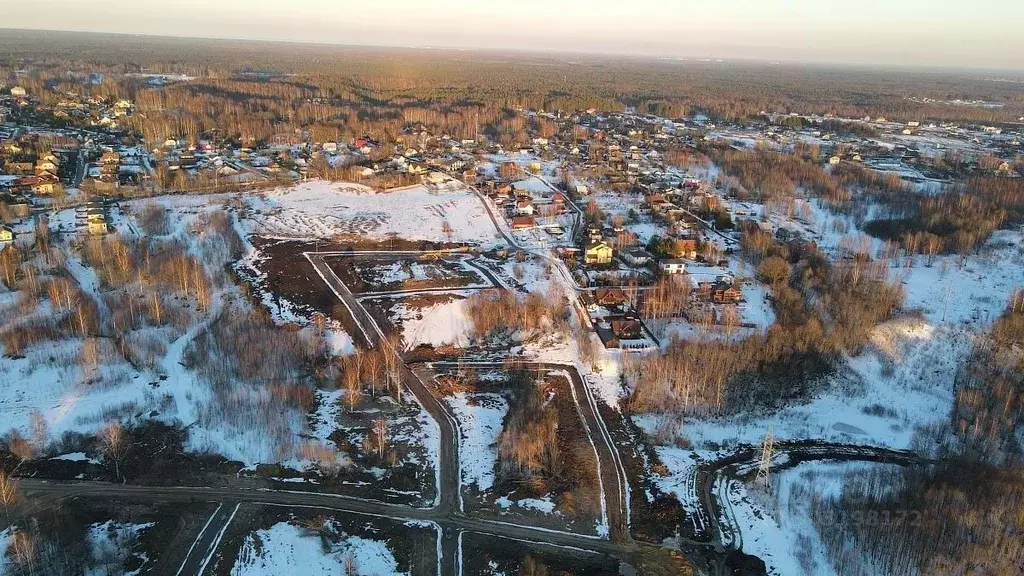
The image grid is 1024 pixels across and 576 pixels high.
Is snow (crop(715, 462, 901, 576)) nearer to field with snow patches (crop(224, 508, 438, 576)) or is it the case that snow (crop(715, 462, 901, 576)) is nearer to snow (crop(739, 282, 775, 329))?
field with snow patches (crop(224, 508, 438, 576))

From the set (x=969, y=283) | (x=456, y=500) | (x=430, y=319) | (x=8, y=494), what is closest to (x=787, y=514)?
(x=456, y=500)

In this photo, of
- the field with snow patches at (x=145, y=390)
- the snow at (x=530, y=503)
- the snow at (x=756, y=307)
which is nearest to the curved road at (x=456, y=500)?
the snow at (x=530, y=503)

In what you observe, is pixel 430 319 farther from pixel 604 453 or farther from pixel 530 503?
pixel 530 503

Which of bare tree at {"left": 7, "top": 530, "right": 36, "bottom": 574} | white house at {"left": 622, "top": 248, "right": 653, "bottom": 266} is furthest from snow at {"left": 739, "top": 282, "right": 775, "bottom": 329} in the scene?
bare tree at {"left": 7, "top": 530, "right": 36, "bottom": 574}

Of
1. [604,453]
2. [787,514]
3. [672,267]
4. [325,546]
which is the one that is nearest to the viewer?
[325,546]

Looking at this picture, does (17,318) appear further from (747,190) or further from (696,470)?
(747,190)

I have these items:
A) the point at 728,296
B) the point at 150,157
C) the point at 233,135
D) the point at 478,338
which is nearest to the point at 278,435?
the point at 478,338
